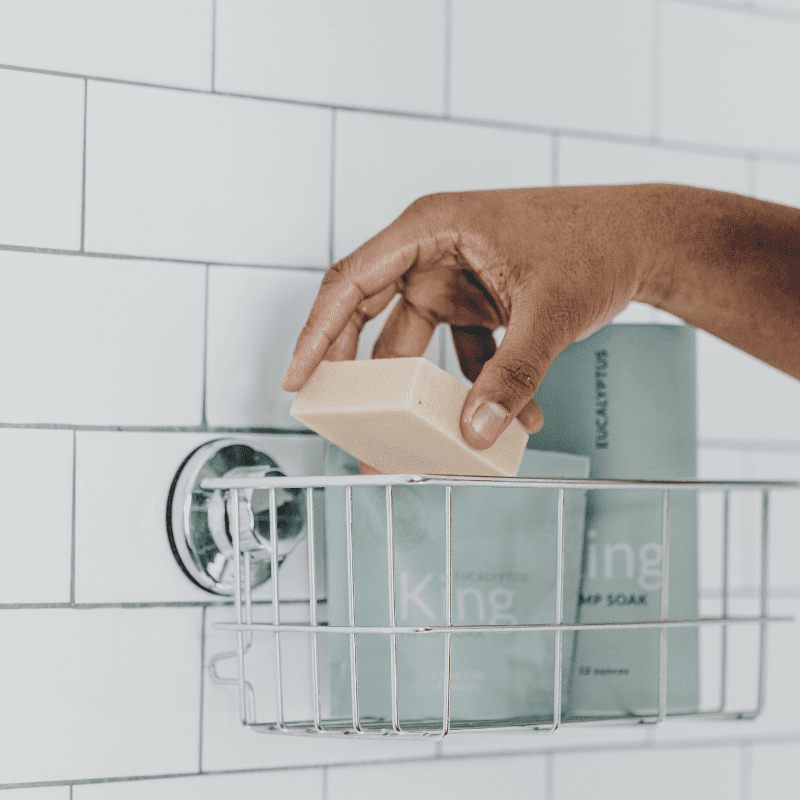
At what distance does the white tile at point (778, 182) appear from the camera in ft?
2.49

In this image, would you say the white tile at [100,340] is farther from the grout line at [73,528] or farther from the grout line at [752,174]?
the grout line at [752,174]

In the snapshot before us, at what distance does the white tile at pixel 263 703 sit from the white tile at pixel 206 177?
0.76 feet

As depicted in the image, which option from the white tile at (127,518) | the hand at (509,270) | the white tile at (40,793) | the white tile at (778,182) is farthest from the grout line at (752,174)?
the white tile at (40,793)

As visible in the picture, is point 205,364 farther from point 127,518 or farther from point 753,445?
point 753,445

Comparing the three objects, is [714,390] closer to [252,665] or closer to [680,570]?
[680,570]

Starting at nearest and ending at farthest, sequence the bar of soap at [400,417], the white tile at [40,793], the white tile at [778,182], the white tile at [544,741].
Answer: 1. the bar of soap at [400,417]
2. the white tile at [40,793]
3. the white tile at [544,741]
4. the white tile at [778,182]

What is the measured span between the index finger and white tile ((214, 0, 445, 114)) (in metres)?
0.16

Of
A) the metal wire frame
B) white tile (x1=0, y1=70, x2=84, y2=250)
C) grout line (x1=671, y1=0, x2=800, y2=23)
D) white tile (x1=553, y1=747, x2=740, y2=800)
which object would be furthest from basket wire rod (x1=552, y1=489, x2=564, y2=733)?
grout line (x1=671, y1=0, x2=800, y2=23)

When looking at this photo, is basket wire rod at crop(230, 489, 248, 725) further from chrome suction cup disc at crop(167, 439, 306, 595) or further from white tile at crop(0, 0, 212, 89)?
white tile at crop(0, 0, 212, 89)

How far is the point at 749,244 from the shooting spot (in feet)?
1.88

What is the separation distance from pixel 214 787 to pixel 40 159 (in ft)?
1.29

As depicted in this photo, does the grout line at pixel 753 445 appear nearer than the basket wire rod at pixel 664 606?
No

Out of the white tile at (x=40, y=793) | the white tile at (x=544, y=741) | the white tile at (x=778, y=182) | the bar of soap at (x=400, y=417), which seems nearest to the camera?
the bar of soap at (x=400, y=417)

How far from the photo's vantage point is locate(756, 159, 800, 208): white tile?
2.49 ft
